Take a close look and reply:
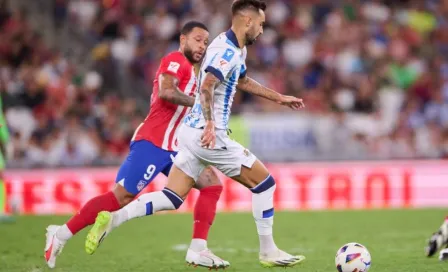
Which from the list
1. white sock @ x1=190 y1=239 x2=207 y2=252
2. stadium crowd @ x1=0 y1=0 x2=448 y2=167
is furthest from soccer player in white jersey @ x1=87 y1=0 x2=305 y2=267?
stadium crowd @ x1=0 y1=0 x2=448 y2=167

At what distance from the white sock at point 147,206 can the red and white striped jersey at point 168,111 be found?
933mm

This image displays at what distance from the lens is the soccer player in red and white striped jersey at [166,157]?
8609 mm

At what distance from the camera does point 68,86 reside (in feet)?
61.0

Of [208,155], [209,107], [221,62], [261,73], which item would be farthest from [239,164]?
[261,73]

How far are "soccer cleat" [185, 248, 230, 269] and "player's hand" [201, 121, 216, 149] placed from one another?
1.33 metres

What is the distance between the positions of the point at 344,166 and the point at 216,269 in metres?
9.02

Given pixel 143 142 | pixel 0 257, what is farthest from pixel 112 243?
pixel 143 142

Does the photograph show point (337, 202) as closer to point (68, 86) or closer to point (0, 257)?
point (68, 86)

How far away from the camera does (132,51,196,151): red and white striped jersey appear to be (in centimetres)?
886

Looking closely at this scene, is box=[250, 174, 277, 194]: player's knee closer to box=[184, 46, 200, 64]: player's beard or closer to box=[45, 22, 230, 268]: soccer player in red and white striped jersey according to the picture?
box=[45, 22, 230, 268]: soccer player in red and white striped jersey

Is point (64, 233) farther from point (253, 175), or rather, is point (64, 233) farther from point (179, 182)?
point (253, 175)

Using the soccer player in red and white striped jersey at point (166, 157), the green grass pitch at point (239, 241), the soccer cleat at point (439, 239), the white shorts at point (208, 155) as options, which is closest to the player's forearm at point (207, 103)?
the white shorts at point (208, 155)

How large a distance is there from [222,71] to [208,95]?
238 mm

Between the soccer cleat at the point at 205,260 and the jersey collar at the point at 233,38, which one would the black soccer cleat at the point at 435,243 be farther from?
the jersey collar at the point at 233,38
